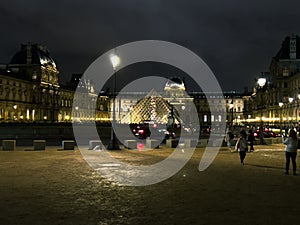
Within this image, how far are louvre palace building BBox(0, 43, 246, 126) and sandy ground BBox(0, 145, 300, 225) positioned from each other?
43.5 metres

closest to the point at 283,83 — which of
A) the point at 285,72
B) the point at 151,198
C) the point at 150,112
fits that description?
the point at 285,72

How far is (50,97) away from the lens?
105125 mm

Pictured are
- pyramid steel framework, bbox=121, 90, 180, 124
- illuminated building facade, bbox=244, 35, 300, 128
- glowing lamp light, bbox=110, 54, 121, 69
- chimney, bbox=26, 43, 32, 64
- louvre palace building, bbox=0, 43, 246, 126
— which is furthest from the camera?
chimney, bbox=26, 43, 32, 64

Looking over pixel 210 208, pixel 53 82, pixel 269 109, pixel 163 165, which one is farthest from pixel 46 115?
pixel 210 208

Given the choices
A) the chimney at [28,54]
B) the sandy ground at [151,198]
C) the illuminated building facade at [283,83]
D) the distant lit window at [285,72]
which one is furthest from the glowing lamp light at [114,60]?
the chimney at [28,54]

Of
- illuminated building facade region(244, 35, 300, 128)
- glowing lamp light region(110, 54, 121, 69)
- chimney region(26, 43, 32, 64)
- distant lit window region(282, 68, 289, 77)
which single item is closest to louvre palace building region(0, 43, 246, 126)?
chimney region(26, 43, 32, 64)

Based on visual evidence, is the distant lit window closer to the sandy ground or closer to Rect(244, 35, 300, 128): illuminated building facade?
Rect(244, 35, 300, 128): illuminated building facade

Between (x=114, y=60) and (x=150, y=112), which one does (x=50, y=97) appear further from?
(x=114, y=60)

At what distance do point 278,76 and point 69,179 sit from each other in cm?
8929

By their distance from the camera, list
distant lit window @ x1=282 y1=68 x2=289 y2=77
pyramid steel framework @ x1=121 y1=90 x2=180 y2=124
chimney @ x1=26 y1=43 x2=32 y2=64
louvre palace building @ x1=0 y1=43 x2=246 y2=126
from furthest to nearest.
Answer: chimney @ x1=26 y1=43 x2=32 y2=64, distant lit window @ x1=282 y1=68 x2=289 y2=77, louvre palace building @ x1=0 y1=43 x2=246 y2=126, pyramid steel framework @ x1=121 y1=90 x2=180 y2=124

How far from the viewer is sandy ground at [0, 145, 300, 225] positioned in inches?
279

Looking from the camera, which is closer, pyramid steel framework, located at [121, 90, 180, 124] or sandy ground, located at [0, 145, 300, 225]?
sandy ground, located at [0, 145, 300, 225]

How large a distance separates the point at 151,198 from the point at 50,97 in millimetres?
100667

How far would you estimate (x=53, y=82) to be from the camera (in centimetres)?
10719
